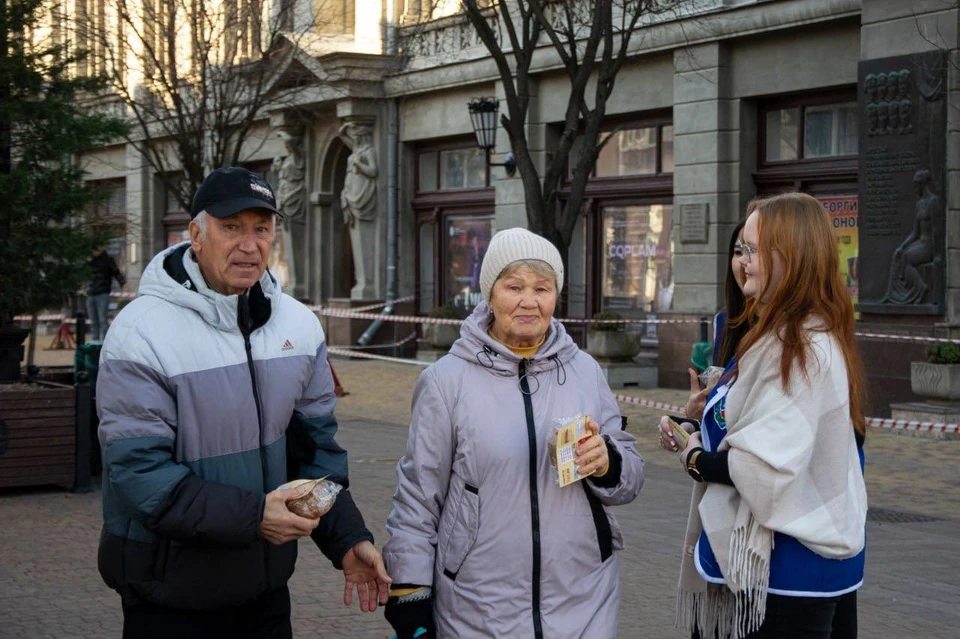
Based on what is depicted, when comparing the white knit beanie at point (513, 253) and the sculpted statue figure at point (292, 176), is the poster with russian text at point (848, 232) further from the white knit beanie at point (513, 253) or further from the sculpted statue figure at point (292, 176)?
the white knit beanie at point (513, 253)

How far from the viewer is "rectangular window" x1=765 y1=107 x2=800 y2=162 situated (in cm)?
1833

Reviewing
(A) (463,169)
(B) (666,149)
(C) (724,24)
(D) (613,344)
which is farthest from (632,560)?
(A) (463,169)

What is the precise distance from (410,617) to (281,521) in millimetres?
480

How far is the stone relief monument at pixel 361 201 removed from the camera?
2542 cm

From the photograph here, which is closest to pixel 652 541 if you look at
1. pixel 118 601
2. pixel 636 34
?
pixel 118 601

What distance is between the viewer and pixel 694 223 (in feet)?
62.5

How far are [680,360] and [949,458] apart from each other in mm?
6614

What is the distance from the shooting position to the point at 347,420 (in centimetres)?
1555

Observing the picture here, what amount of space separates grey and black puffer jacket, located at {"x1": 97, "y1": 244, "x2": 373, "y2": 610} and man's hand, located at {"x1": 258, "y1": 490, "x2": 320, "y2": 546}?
28 mm

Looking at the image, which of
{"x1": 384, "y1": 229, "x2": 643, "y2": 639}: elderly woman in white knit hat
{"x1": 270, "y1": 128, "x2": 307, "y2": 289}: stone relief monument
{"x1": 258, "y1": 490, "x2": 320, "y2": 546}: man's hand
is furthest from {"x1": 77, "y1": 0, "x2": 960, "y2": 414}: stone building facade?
{"x1": 258, "y1": 490, "x2": 320, "y2": 546}: man's hand

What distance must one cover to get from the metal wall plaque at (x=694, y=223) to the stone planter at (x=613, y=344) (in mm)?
1535

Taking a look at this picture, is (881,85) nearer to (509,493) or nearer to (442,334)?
(442,334)

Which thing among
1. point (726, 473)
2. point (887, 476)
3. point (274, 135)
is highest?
point (274, 135)

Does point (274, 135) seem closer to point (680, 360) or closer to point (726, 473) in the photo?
point (680, 360)
